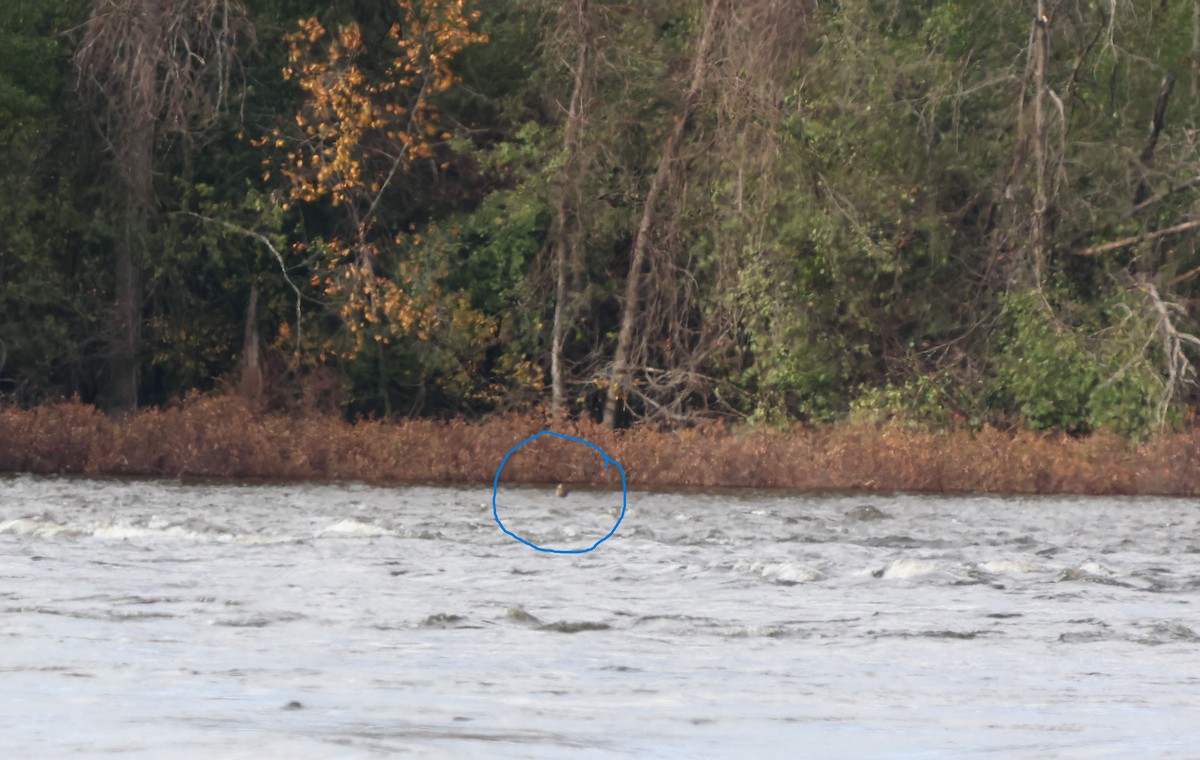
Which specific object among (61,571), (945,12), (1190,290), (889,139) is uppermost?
(945,12)

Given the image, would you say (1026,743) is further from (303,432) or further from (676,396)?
(676,396)

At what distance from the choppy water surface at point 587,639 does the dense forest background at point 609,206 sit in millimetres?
10130

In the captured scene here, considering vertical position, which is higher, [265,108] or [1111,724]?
[265,108]

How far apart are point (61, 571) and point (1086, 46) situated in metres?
20.6

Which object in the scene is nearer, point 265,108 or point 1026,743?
point 1026,743

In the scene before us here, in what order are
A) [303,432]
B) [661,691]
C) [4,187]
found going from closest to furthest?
[661,691], [303,432], [4,187]

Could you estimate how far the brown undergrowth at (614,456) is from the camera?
26.8m

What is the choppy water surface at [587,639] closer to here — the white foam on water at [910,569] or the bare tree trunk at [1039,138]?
the white foam on water at [910,569]

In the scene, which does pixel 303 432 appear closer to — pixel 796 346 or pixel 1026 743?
pixel 796 346

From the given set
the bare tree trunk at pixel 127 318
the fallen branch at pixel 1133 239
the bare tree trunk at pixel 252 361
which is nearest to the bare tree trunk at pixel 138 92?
the bare tree trunk at pixel 127 318

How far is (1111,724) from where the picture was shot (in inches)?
322

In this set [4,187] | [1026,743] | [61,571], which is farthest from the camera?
[4,187]

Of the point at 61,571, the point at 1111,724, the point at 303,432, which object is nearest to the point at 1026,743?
the point at 1111,724

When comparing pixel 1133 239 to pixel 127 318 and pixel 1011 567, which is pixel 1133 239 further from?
pixel 1011 567
